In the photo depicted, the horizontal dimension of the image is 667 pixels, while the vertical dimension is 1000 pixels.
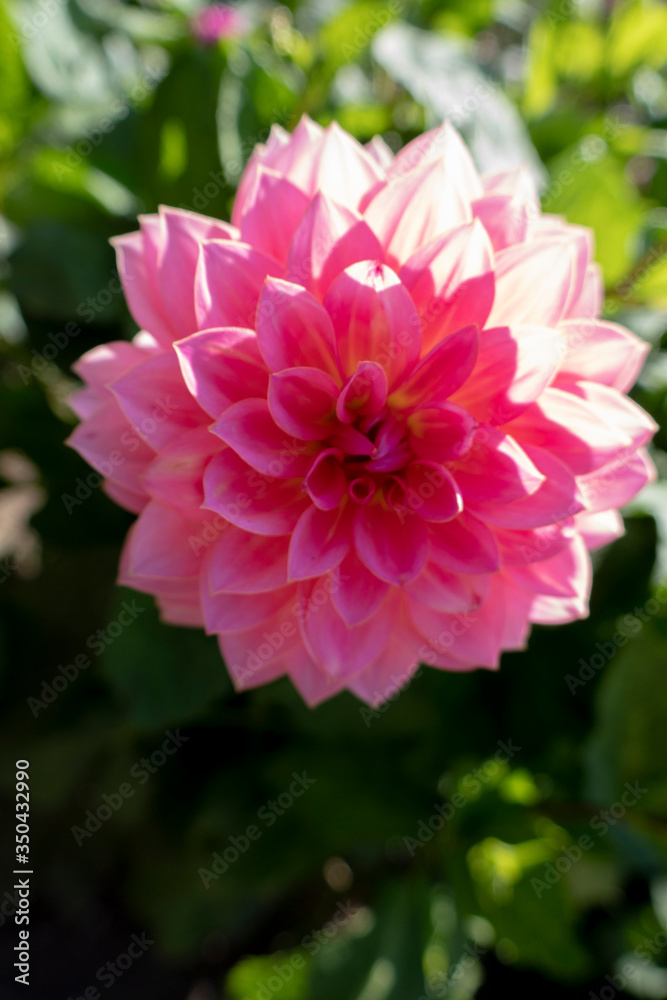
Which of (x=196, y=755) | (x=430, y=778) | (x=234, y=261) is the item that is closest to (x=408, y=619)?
(x=234, y=261)

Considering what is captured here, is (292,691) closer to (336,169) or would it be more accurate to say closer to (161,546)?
(161,546)

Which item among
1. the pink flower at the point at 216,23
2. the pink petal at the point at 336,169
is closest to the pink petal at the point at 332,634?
the pink petal at the point at 336,169

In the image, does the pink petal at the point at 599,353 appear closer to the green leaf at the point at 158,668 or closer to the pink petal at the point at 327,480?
the pink petal at the point at 327,480

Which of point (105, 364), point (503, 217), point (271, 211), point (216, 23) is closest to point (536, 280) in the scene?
point (503, 217)

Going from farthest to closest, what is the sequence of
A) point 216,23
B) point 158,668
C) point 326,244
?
1. point 216,23
2. point 158,668
3. point 326,244

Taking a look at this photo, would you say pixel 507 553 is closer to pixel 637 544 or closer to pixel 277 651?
pixel 277 651

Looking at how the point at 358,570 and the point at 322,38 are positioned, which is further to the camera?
the point at 322,38
